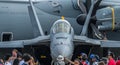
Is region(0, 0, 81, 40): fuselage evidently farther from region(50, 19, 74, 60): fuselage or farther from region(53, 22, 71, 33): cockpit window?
region(50, 19, 74, 60): fuselage

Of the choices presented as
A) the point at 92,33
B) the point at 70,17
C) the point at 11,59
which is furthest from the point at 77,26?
the point at 11,59

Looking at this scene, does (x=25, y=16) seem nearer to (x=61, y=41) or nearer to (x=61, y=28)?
(x=61, y=28)

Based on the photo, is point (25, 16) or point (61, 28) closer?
point (61, 28)

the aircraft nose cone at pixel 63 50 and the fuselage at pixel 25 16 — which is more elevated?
the fuselage at pixel 25 16

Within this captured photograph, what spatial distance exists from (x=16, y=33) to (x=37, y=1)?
2.76 meters

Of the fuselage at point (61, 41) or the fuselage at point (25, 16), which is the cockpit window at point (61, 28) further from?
the fuselage at point (25, 16)

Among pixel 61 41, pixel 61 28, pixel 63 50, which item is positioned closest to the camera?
pixel 63 50

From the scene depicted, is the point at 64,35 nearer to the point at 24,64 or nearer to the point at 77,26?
the point at 24,64

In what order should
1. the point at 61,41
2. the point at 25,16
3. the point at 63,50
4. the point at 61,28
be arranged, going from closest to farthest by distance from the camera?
the point at 63,50
the point at 61,41
the point at 61,28
the point at 25,16

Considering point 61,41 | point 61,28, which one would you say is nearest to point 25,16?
point 61,28

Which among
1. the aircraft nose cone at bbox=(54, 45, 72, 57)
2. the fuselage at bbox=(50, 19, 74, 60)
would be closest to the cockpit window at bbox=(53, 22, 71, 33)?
the fuselage at bbox=(50, 19, 74, 60)

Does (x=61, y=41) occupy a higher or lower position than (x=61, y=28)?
lower

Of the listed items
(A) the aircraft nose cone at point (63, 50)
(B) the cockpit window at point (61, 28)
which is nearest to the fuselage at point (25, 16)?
(B) the cockpit window at point (61, 28)

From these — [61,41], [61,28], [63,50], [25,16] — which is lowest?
[63,50]
